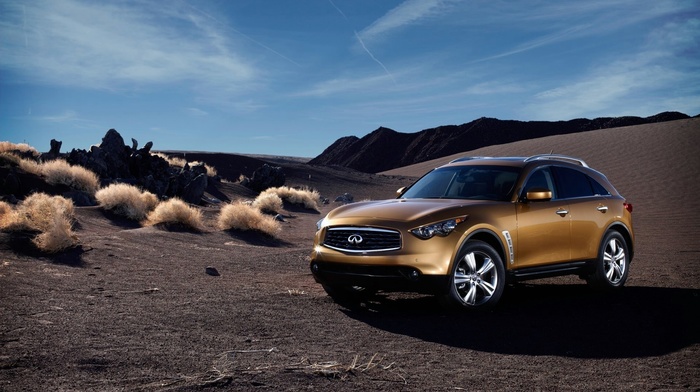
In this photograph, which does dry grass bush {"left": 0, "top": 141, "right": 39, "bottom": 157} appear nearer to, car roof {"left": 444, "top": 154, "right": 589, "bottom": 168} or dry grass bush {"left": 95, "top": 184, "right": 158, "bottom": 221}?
dry grass bush {"left": 95, "top": 184, "right": 158, "bottom": 221}

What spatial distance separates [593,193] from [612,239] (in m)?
0.74

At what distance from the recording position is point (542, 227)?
29.0ft

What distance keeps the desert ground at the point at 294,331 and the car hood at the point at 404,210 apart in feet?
3.79

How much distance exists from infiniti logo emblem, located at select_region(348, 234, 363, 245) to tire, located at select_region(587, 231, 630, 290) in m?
3.87

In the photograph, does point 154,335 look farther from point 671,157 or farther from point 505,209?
point 671,157

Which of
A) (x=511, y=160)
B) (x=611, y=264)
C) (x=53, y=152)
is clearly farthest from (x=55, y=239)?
(x=53, y=152)

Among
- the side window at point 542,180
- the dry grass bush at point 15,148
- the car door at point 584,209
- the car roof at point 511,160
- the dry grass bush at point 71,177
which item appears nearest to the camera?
the side window at point 542,180

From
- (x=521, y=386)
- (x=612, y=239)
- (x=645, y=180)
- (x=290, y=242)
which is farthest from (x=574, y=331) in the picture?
(x=645, y=180)

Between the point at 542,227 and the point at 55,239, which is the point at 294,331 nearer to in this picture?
the point at 542,227

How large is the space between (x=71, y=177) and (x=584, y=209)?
22719 mm

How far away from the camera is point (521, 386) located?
518 cm

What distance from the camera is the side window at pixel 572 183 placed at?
962cm

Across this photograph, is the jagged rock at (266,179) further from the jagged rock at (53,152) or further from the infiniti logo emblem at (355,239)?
the infiniti logo emblem at (355,239)

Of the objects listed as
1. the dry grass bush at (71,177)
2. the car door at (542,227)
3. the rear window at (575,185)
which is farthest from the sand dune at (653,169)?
the dry grass bush at (71,177)
